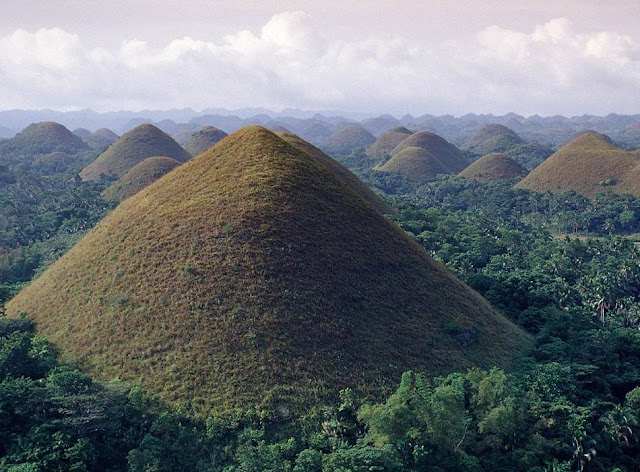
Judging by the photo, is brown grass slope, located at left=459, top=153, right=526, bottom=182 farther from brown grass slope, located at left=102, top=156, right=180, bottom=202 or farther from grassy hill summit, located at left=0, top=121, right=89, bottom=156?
grassy hill summit, located at left=0, top=121, right=89, bottom=156

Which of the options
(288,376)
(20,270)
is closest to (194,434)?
(288,376)

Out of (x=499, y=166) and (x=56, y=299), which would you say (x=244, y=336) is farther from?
(x=499, y=166)

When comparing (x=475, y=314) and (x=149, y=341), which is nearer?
(x=149, y=341)

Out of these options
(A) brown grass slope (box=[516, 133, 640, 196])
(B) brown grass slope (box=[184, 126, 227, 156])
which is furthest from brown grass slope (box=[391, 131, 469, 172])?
(B) brown grass slope (box=[184, 126, 227, 156])

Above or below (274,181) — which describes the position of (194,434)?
below

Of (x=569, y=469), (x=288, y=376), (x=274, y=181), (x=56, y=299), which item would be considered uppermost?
(x=274, y=181)

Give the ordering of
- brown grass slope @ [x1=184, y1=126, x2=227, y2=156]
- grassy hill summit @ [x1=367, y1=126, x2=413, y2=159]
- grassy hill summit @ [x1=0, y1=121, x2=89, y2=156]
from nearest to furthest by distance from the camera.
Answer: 1. brown grass slope @ [x1=184, y1=126, x2=227, y2=156]
2. grassy hill summit @ [x1=0, y1=121, x2=89, y2=156]
3. grassy hill summit @ [x1=367, y1=126, x2=413, y2=159]

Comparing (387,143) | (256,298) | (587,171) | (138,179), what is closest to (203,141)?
(387,143)
